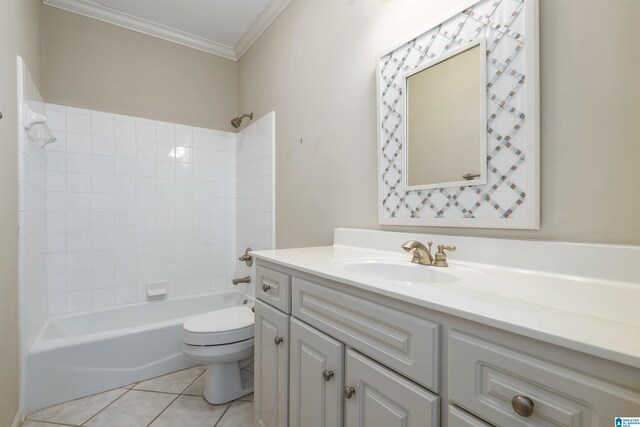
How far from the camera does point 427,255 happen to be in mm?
1072

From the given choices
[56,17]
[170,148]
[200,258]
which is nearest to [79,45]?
[56,17]

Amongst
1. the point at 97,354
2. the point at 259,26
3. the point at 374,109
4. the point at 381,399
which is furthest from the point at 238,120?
the point at 381,399

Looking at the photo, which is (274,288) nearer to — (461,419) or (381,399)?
(381,399)

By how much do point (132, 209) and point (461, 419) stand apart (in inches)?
102

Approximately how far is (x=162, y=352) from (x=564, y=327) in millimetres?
2255

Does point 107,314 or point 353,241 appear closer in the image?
point 353,241

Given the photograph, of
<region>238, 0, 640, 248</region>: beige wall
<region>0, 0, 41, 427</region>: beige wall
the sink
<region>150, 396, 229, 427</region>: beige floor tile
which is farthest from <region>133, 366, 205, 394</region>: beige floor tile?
the sink

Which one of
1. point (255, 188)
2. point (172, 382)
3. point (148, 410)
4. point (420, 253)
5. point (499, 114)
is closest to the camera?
point (499, 114)

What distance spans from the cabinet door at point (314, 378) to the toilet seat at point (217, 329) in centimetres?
70

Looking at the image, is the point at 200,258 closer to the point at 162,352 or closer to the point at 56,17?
the point at 162,352

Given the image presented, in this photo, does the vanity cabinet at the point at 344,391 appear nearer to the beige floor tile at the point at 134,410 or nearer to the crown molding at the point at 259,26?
the beige floor tile at the point at 134,410

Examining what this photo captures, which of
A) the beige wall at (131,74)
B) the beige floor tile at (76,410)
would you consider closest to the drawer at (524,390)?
the beige floor tile at (76,410)

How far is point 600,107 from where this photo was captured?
2.57 ft

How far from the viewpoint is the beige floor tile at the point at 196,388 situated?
1.81 meters
